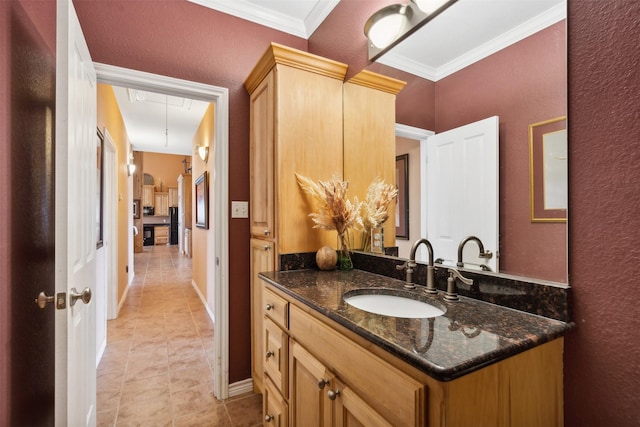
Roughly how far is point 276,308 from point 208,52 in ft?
5.65

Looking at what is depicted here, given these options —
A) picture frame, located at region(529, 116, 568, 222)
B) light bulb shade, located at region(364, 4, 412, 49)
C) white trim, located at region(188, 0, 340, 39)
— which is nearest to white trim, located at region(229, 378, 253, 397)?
picture frame, located at region(529, 116, 568, 222)

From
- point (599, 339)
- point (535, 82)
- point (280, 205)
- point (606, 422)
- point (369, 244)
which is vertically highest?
point (535, 82)

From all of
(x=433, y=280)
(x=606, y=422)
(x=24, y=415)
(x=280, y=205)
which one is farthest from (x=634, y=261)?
(x=24, y=415)

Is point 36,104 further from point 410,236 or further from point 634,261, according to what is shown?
point 634,261

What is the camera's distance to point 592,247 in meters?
0.85

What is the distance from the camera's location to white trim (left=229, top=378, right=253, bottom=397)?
2.09 m

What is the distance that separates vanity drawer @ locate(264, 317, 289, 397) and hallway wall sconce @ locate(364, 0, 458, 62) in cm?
156

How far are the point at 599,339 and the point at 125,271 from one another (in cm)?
511

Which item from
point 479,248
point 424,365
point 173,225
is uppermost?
point 479,248

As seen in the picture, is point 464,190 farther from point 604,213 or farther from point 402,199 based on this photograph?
point 604,213

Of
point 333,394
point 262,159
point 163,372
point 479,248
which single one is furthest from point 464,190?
point 163,372

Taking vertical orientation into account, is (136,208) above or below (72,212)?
above

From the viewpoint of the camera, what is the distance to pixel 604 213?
832mm

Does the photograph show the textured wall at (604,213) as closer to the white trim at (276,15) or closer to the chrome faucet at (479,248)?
the chrome faucet at (479,248)
